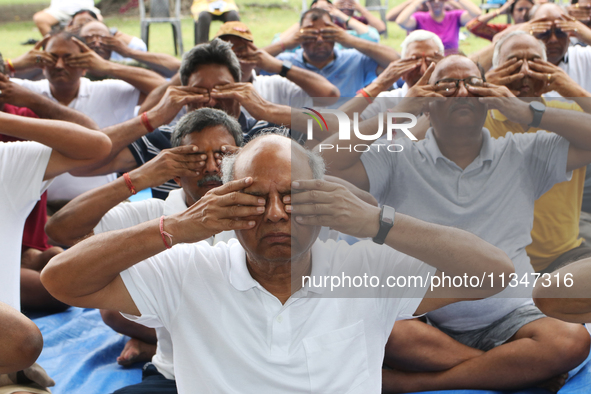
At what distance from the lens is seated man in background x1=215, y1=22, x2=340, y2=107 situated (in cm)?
369

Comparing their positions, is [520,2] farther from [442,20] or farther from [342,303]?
[342,303]

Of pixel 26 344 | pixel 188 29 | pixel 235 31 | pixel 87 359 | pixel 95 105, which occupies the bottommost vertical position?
pixel 188 29

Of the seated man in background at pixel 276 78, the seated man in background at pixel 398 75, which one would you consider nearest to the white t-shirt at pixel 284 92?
the seated man in background at pixel 276 78

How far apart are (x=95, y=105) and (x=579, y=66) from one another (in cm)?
334

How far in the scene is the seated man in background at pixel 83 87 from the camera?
3557 mm

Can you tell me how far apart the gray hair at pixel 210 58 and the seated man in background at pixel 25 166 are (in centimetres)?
88

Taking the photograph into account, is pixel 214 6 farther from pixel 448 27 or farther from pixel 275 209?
pixel 275 209

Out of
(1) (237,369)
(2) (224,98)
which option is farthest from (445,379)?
(2) (224,98)

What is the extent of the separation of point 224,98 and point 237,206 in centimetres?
160

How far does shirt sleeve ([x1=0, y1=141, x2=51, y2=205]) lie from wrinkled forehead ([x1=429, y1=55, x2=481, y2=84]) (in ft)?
5.51

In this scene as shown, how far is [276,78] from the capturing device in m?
4.07

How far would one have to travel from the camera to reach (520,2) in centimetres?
545

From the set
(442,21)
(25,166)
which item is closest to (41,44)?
(25,166)

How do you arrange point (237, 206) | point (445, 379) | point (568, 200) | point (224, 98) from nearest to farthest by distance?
point (237, 206) → point (445, 379) → point (568, 200) → point (224, 98)
